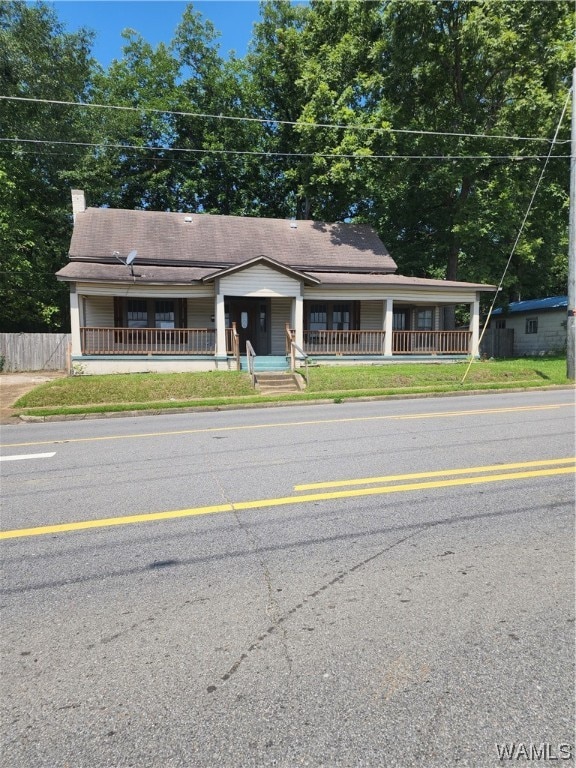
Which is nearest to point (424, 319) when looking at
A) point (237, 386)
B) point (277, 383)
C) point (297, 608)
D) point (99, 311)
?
point (277, 383)

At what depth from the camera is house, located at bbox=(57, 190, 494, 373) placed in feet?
62.5

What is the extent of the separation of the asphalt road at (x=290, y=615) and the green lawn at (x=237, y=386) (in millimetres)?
7507

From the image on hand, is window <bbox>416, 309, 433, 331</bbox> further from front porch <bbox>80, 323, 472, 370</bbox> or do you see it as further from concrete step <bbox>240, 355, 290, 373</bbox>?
concrete step <bbox>240, 355, 290, 373</bbox>

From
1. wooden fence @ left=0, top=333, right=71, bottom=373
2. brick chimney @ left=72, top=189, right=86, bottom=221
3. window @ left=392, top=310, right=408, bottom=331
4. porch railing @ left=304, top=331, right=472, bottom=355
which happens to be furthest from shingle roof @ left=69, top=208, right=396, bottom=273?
wooden fence @ left=0, top=333, right=71, bottom=373

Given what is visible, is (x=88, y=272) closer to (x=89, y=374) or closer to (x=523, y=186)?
(x=89, y=374)

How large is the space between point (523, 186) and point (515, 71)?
209 inches

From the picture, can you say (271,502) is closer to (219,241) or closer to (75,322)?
(75,322)

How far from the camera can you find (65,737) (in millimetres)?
2023

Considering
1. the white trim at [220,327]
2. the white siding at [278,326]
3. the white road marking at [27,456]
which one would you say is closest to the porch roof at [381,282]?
the white siding at [278,326]

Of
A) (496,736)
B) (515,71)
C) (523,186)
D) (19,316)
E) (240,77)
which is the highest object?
(240,77)

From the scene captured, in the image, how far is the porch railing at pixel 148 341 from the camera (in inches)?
745

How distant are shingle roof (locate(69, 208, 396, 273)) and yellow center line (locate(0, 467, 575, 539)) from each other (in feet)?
61.5

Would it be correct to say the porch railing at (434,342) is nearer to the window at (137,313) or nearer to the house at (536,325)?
the house at (536,325)

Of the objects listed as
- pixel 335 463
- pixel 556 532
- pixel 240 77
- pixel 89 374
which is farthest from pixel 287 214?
pixel 556 532
